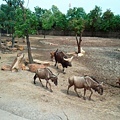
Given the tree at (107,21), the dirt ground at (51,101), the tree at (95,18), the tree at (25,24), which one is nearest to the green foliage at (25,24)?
the tree at (25,24)

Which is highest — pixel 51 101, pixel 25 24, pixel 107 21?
pixel 107 21

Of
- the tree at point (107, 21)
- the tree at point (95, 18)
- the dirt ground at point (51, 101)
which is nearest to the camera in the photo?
the dirt ground at point (51, 101)

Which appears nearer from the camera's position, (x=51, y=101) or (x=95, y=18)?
(x=51, y=101)

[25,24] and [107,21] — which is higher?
[107,21]

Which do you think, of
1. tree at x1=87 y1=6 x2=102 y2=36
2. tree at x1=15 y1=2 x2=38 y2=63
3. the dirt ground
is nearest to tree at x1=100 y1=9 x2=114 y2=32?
tree at x1=87 y1=6 x2=102 y2=36

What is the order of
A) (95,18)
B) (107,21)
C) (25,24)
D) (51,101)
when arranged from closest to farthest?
1. (51,101)
2. (25,24)
3. (107,21)
4. (95,18)

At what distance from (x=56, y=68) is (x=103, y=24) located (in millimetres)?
53753

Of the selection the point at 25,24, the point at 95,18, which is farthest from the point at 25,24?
the point at 95,18

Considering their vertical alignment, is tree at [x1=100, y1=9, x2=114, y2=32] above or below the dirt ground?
above

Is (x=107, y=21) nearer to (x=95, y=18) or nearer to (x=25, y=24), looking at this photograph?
(x=95, y=18)

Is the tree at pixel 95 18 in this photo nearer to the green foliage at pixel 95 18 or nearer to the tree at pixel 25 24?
the green foliage at pixel 95 18

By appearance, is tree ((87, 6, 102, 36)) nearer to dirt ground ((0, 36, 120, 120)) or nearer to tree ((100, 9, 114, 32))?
tree ((100, 9, 114, 32))

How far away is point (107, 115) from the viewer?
876 centimetres

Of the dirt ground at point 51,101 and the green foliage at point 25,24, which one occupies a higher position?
the green foliage at point 25,24
